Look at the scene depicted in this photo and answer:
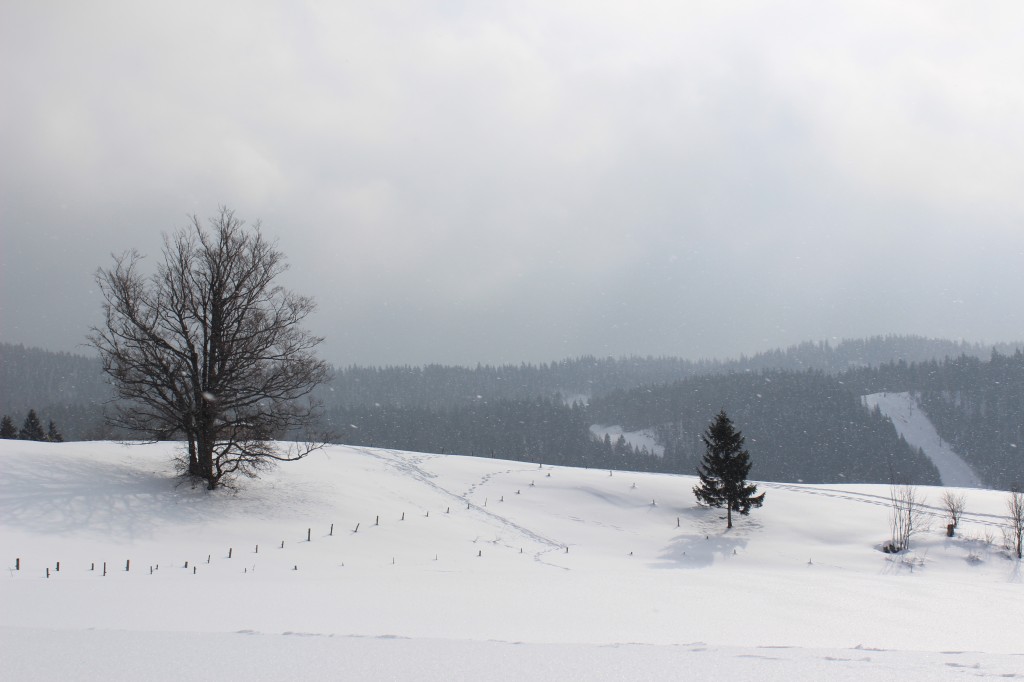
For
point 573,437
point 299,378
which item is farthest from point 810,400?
point 299,378

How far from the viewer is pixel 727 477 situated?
39875mm

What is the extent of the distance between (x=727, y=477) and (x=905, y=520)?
1084 cm

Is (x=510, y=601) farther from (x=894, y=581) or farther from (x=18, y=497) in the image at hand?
(x=18, y=497)

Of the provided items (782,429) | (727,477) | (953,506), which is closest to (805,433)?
(782,429)

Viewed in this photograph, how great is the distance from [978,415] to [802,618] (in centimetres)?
20263

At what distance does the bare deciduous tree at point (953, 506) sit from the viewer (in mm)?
38531

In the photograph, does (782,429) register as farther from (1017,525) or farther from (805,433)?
(1017,525)

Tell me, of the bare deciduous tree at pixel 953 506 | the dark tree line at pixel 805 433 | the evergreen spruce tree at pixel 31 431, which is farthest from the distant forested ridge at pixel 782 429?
the bare deciduous tree at pixel 953 506

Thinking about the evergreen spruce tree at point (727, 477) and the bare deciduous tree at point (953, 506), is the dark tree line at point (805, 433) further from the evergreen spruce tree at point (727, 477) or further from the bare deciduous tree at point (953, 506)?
the evergreen spruce tree at point (727, 477)

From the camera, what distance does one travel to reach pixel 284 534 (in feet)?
82.4

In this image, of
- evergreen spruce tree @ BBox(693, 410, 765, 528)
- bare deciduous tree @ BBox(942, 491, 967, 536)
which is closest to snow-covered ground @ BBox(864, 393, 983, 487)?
bare deciduous tree @ BBox(942, 491, 967, 536)

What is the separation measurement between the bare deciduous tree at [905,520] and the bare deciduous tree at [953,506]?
52.8 inches

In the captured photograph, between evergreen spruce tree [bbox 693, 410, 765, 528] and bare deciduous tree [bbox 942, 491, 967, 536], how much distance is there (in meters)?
11.0

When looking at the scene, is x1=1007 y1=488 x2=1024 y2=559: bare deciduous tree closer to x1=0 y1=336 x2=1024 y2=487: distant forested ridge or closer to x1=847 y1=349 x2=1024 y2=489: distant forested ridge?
x1=0 y1=336 x2=1024 y2=487: distant forested ridge
